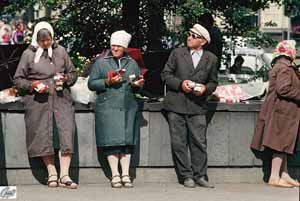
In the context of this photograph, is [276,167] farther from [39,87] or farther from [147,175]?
[39,87]

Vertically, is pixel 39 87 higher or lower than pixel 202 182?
higher

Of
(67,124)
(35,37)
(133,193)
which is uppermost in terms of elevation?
(35,37)

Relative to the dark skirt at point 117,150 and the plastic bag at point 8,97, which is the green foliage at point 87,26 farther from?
the dark skirt at point 117,150

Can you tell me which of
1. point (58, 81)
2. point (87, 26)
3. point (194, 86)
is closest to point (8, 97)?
point (58, 81)

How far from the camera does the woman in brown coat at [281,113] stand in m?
10.8

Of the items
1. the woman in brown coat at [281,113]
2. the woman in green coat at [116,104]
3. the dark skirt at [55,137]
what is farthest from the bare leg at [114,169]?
the woman in brown coat at [281,113]

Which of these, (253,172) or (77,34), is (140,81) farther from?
(77,34)

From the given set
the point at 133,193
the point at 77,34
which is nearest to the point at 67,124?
the point at 133,193

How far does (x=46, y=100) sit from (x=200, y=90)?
1703 millimetres

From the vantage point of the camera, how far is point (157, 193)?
10500mm

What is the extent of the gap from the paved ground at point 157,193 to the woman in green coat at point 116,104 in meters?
0.29

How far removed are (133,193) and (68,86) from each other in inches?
54.3

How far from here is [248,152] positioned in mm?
11289

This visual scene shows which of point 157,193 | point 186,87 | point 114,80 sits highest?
point 114,80
